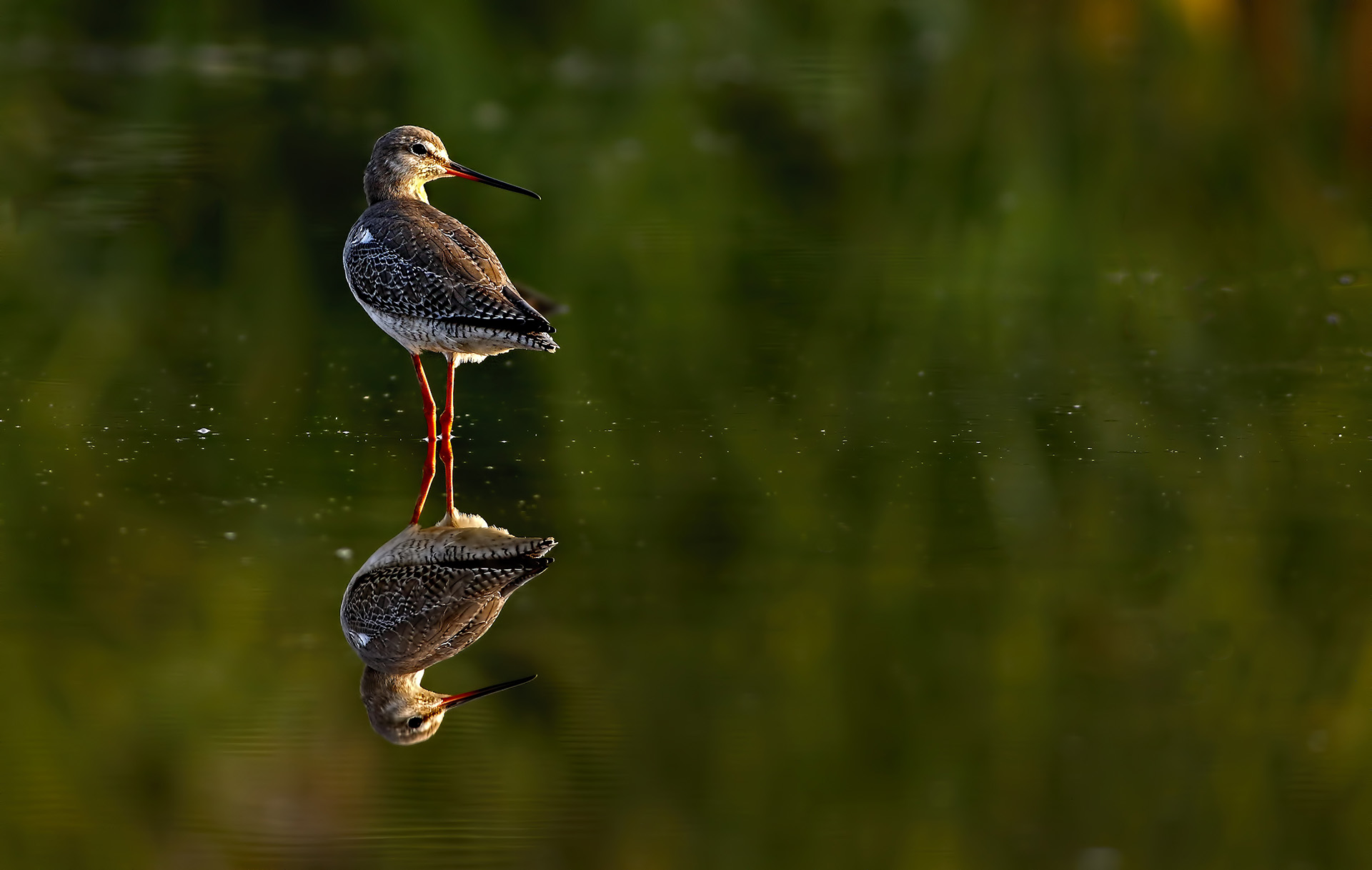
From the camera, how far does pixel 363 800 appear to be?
3506mm

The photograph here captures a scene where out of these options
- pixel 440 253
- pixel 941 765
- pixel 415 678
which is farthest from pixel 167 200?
pixel 941 765

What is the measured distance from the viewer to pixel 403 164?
7.29 m

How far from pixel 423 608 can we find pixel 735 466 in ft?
5.47

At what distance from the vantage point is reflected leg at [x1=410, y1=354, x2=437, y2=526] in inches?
221

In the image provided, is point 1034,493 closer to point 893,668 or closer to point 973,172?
point 893,668

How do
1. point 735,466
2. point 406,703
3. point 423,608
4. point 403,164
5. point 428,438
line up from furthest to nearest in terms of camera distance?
point 403,164, point 428,438, point 735,466, point 423,608, point 406,703

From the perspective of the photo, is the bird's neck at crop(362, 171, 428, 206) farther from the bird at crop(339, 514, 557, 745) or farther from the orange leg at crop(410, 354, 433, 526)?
the bird at crop(339, 514, 557, 745)

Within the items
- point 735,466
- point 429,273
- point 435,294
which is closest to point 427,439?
point 435,294

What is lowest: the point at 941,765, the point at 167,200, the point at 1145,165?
the point at 167,200

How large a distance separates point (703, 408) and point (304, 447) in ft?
4.95

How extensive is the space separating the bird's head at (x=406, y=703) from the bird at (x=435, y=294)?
5.35ft

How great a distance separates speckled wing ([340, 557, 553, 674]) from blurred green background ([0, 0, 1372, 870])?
81 mm

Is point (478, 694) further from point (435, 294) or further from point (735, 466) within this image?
point (435, 294)

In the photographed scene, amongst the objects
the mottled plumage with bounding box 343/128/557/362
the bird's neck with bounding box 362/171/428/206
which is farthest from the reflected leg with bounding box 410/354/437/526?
the bird's neck with bounding box 362/171/428/206
